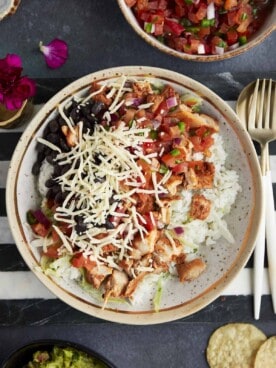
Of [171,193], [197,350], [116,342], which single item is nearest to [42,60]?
[171,193]

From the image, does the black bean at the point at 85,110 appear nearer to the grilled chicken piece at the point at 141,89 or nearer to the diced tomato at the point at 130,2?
the grilled chicken piece at the point at 141,89

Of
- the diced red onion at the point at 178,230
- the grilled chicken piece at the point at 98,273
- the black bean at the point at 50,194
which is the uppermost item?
the black bean at the point at 50,194

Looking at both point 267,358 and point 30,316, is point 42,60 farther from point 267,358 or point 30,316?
point 267,358

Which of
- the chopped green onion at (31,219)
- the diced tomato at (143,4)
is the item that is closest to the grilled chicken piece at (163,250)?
the chopped green onion at (31,219)

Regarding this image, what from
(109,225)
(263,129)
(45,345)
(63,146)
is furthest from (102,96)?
(45,345)

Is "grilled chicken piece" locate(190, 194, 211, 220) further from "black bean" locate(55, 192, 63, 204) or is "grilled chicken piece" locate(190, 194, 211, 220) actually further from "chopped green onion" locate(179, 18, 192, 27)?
"chopped green onion" locate(179, 18, 192, 27)
